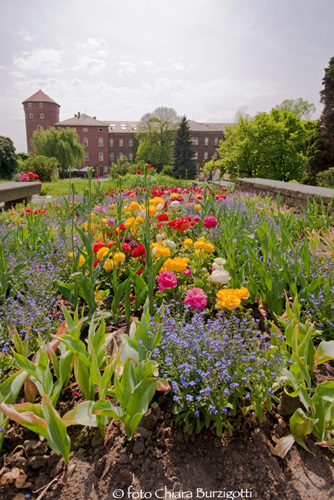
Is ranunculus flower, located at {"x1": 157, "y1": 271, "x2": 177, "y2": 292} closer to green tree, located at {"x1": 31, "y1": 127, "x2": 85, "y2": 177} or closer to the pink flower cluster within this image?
the pink flower cluster

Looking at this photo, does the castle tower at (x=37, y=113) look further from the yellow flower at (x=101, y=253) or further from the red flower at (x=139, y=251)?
the red flower at (x=139, y=251)

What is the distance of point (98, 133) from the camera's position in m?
54.9

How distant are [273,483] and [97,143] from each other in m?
58.0

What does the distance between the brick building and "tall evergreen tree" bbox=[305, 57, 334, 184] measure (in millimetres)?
33202

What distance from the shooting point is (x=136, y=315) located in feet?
7.25

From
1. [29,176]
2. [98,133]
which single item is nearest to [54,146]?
[98,133]

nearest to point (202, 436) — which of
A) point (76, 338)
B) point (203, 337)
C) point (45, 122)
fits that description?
point (203, 337)

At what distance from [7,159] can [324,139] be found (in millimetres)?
24411

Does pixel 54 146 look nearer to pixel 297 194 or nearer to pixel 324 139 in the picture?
pixel 324 139

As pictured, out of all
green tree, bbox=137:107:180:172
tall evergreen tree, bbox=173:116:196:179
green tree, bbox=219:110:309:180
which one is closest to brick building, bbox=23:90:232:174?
green tree, bbox=137:107:180:172

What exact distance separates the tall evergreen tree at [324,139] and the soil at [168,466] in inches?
797

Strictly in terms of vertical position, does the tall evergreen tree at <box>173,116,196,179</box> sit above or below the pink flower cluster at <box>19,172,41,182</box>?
above

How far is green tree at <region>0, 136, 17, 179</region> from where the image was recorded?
27344 mm

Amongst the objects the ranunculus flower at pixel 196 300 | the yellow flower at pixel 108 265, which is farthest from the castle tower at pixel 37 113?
the ranunculus flower at pixel 196 300
